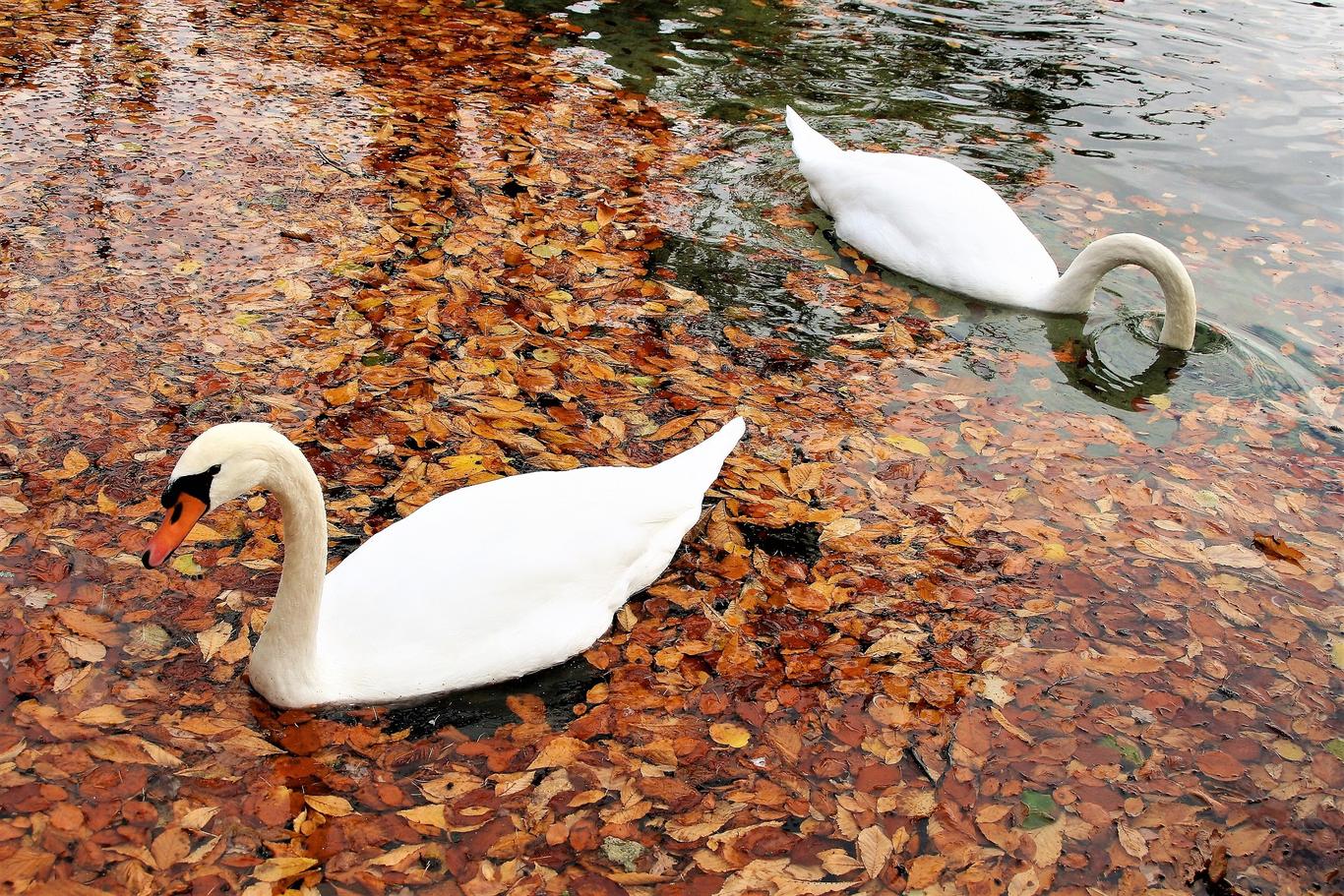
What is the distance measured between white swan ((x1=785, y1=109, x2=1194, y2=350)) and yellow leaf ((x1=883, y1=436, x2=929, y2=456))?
65.4 inches

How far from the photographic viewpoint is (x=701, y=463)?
184 inches

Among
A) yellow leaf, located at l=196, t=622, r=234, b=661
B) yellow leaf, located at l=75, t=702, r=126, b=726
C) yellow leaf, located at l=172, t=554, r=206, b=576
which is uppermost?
yellow leaf, located at l=196, t=622, r=234, b=661

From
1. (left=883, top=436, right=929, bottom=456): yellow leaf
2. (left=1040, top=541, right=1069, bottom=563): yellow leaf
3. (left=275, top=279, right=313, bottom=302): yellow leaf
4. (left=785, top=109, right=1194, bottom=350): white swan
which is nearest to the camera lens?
(left=1040, top=541, right=1069, bottom=563): yellow leaf

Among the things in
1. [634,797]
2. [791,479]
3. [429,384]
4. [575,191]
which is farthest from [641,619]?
[575,191]

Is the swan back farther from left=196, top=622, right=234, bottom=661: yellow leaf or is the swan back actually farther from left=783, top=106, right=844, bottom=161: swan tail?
left=196, top=622, right=234, bottom=661: yellow leaf

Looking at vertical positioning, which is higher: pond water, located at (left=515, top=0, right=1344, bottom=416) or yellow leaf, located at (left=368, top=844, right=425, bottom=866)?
pond water, located at (left=515, top=0, right=1344, bottom=416)

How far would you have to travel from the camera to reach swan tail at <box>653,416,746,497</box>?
455 cm

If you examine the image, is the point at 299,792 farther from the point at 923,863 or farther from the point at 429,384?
the point at 429,384

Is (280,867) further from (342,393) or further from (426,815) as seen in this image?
(342,393)

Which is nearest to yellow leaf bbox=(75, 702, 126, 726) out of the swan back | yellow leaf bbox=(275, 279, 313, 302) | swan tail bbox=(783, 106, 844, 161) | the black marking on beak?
the black marking on beak

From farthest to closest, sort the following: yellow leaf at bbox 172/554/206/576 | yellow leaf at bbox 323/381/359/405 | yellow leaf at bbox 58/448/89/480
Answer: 1. yellow leaf at bbox 323/381/359/405
2. yellow leaf at bbox 58/448/89/480
3. yellow leaf at bbox 172/554/206/576

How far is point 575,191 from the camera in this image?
793cm

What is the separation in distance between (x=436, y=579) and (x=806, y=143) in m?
5.34

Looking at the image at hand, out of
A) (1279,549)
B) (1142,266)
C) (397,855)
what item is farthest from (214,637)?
(1142,266)
